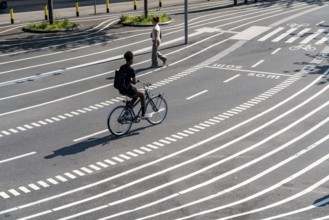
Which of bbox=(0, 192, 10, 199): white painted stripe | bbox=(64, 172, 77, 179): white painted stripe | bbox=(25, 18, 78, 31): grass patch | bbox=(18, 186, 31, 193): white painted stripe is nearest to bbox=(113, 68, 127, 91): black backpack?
bbox=(64, 172, 77, 179): white painted stripe

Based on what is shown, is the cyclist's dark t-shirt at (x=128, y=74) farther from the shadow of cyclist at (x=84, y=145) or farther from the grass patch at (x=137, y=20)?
the grass patch at (x=137, y=20)

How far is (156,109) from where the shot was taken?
14734 millimetres

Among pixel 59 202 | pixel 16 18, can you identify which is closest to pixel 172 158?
pixel 59 202

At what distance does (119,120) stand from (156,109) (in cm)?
128

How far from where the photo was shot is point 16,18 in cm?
3272

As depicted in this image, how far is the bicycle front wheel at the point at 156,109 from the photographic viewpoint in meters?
14.7

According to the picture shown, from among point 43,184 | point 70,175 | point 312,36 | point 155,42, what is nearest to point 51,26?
point 155,42

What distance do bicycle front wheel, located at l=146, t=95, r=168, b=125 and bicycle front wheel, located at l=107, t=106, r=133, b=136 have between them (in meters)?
0.78

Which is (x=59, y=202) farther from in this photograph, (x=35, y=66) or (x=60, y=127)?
(x=35, y=66)

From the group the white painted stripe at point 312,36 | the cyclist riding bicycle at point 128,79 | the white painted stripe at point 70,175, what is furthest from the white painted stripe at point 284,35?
the white painted stripe at point 70,175

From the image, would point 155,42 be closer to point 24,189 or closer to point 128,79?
point 128,79

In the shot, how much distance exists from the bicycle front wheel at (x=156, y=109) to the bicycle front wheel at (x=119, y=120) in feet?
2.55

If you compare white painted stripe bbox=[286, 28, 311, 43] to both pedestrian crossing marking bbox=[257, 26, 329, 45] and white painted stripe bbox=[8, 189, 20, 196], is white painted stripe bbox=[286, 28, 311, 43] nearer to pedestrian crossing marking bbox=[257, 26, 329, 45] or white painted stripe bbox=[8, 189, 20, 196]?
pedestrian crossing marking bbox=[257, 26, 329, 45]

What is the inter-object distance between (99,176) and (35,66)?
34.2ft
